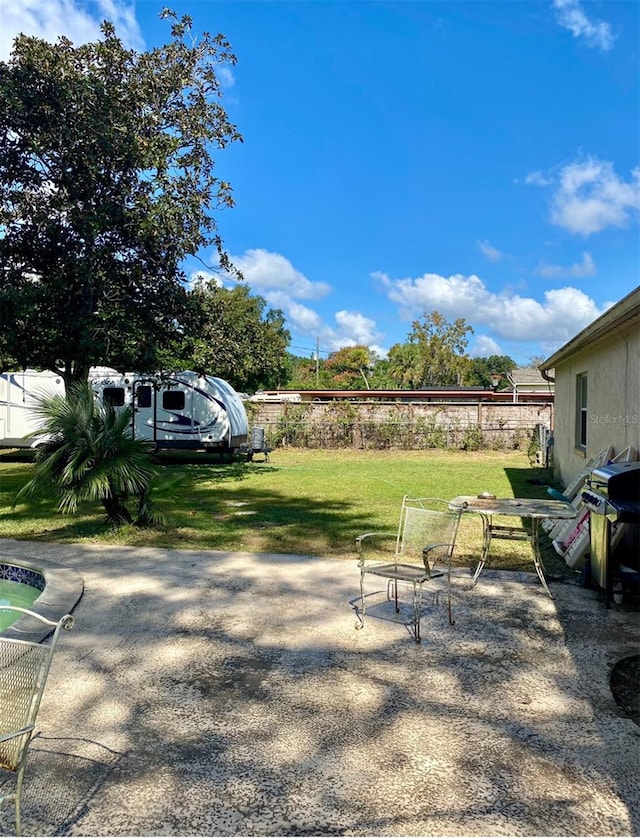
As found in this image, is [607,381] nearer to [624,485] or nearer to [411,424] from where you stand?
[624,485]

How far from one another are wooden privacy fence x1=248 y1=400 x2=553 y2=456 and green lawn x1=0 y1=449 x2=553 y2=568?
6.39 ft

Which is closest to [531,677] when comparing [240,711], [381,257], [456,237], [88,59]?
[240,711]

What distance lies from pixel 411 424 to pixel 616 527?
48.3 feet

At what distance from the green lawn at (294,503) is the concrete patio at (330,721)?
2027mm

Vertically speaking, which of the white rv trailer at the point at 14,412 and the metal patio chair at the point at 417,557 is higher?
the white rv trailer at the point at 14,412

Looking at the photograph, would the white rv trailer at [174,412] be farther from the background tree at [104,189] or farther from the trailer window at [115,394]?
the background tree at [104,189]

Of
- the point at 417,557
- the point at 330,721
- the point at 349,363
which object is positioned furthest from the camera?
the point at 349,363

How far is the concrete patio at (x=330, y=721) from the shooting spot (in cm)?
218

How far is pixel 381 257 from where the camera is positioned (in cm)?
3403

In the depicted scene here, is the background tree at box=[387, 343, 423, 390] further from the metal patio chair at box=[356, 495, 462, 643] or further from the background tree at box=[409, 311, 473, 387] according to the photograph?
the metal patio chair at box=[356, 495, 462, 643]

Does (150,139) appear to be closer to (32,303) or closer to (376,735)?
(32,303)

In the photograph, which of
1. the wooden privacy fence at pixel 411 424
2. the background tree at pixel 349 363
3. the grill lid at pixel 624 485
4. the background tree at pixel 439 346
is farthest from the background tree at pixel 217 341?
the background tree at pixel 349 363

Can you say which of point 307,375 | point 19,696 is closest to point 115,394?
point 19,696

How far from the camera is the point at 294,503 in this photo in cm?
968
